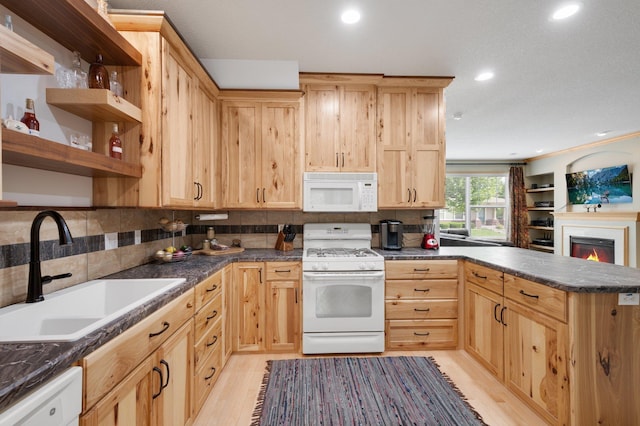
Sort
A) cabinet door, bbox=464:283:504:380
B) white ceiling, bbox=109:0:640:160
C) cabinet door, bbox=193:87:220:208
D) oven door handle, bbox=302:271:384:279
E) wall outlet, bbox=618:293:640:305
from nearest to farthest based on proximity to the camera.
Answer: wall outlet, bbox=618:293:640:305
white ceiling, bbox=109:0:640:160
cabinet door, bbox=464:283:504:380
cabinet door, bbox=193:87:220:208
oven door handle, bbox=302:271:384:279

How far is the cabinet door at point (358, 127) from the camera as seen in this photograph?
2820 mm

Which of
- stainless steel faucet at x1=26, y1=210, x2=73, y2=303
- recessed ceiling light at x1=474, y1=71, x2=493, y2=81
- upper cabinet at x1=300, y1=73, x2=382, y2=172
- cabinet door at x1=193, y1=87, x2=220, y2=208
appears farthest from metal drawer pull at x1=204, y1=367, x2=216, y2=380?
recessed ceiling light at x1=474, y1=71, x2=493, y2=81

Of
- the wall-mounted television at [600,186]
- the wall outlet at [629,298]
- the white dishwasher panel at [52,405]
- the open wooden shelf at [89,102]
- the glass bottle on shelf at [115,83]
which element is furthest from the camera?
the wall-mounted television at [600,186]

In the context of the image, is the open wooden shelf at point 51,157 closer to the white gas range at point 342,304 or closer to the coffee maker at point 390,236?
the white gas range at point 342,304

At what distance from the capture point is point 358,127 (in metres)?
2.83

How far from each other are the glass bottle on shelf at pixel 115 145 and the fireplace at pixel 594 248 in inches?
278

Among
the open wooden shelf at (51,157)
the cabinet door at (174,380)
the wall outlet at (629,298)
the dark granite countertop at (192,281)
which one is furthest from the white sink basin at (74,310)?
the wall outlet at (629,298)

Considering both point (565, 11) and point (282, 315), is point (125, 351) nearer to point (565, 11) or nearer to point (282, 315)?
point (282, 315)

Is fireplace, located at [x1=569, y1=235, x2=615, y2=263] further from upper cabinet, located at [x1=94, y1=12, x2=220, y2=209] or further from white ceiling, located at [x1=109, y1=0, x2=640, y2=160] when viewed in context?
upper cabinet, located at [x1=94, y1=12, x2=220, y2=209]

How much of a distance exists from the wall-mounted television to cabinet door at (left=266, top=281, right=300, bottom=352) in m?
6.08

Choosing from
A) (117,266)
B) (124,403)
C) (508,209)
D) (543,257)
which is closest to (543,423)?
(543,257)

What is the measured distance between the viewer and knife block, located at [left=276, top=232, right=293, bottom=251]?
2.86 metres

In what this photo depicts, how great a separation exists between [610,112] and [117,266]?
576cm

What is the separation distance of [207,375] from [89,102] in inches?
70.2
